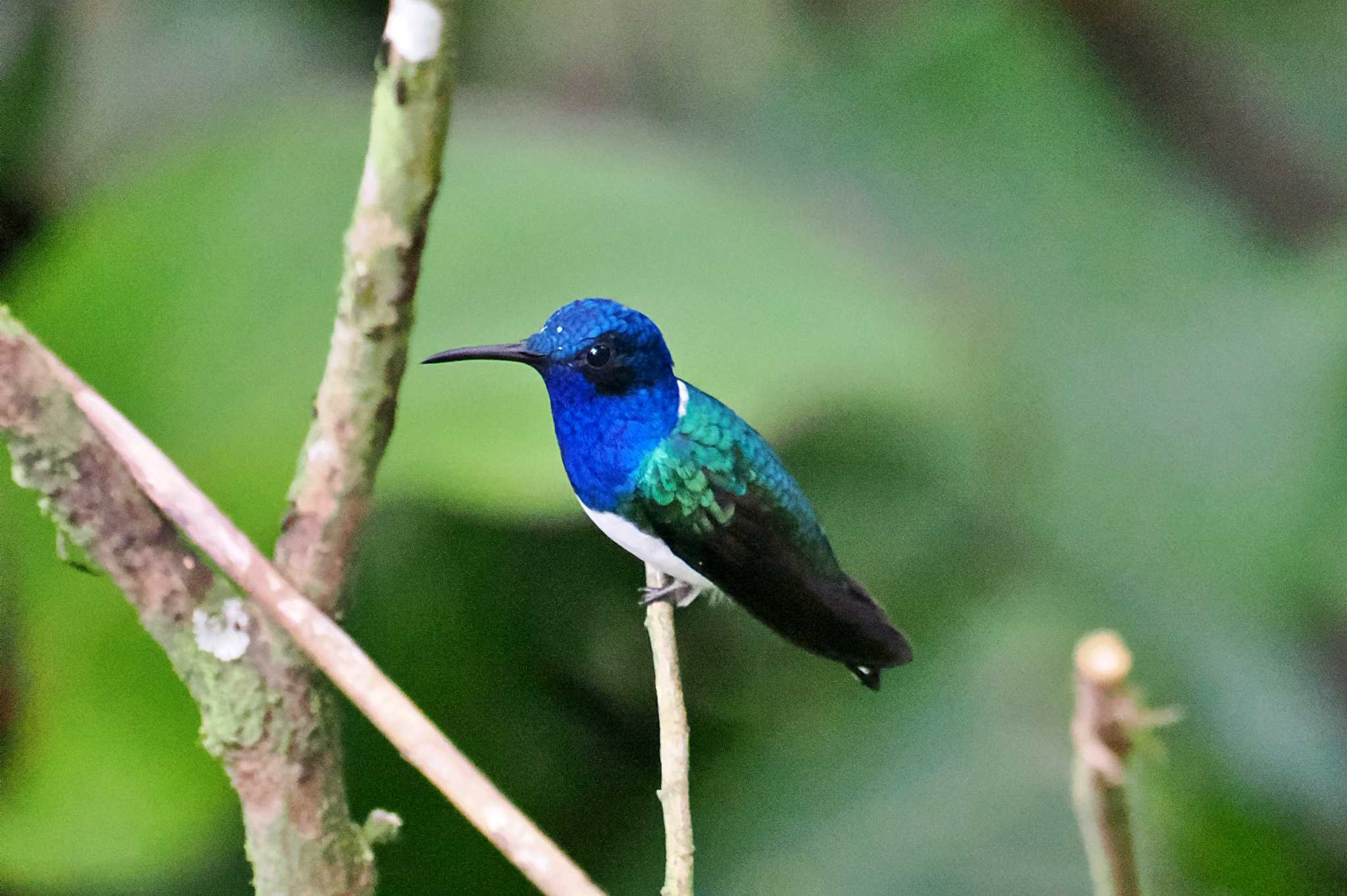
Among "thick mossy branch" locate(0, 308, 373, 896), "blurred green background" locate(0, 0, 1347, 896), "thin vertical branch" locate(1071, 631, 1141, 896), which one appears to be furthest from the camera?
"blurred green background" locate(0, 0, 1347, 896)

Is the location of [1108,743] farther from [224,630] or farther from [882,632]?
[224,630]

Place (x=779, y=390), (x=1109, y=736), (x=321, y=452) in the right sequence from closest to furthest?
(x=1109, y=736)
(x=321, y=452)
(x=779, y=390)

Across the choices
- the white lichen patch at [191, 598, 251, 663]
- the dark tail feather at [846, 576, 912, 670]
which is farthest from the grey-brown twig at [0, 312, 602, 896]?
the dark tail feather at [846, 576, 912, 670]

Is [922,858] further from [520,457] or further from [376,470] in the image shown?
[376,470]

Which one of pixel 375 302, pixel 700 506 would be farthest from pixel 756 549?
pixel 375 302

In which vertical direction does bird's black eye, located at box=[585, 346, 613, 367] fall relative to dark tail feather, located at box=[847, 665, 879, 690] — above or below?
above

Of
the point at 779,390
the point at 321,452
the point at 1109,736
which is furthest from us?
the point at 779,390

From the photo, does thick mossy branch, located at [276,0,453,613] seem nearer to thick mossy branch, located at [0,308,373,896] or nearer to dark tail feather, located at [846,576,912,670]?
thick mossy branch, located at [0,308,373,896]
